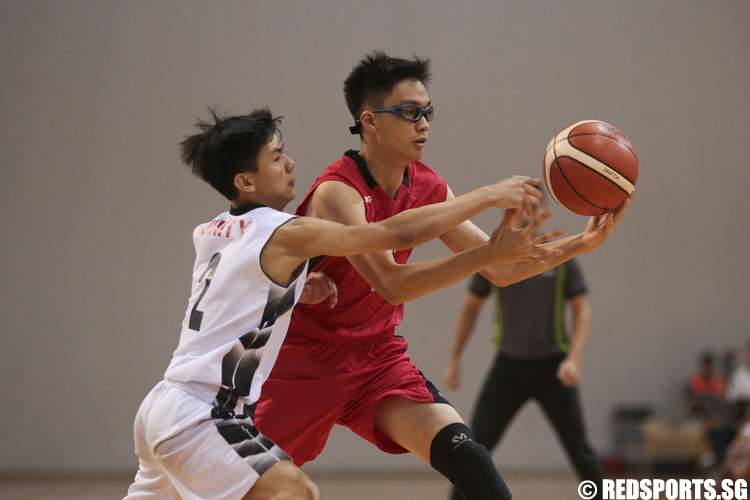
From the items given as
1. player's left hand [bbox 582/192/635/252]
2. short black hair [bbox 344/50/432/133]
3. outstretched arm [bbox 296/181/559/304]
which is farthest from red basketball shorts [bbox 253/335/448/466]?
short black hair [bbox 344/50/432/133]

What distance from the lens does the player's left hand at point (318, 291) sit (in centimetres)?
279

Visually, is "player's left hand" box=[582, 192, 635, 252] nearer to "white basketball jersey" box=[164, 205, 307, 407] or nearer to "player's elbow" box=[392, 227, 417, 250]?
"player's elbow" box=[392, 227, 417, 250]

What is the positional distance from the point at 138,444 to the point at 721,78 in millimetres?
7418

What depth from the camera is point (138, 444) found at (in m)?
2.31

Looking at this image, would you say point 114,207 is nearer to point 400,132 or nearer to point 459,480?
point 400,132

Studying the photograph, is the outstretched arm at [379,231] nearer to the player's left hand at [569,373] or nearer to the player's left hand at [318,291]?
the player's left hand at [318,291]

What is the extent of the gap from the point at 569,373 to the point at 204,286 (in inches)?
108

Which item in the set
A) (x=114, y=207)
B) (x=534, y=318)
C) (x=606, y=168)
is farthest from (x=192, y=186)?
(x=606, y=168)

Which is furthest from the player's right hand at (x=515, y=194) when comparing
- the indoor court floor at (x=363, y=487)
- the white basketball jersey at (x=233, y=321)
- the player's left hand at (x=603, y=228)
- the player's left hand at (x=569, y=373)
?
the indoor court floor at (x=363, y=487)

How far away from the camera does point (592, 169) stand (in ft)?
9.36


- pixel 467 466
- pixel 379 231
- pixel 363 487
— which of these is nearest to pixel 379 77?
pixel 379 231

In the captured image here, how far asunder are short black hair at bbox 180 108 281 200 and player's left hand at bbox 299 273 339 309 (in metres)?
0.45

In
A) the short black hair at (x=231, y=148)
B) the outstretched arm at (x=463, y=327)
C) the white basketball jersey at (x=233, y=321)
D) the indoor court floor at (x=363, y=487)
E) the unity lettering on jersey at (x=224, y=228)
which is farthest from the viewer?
the indoor court floor at (x=363, y=487)

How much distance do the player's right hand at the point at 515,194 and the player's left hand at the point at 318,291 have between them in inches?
29.5
